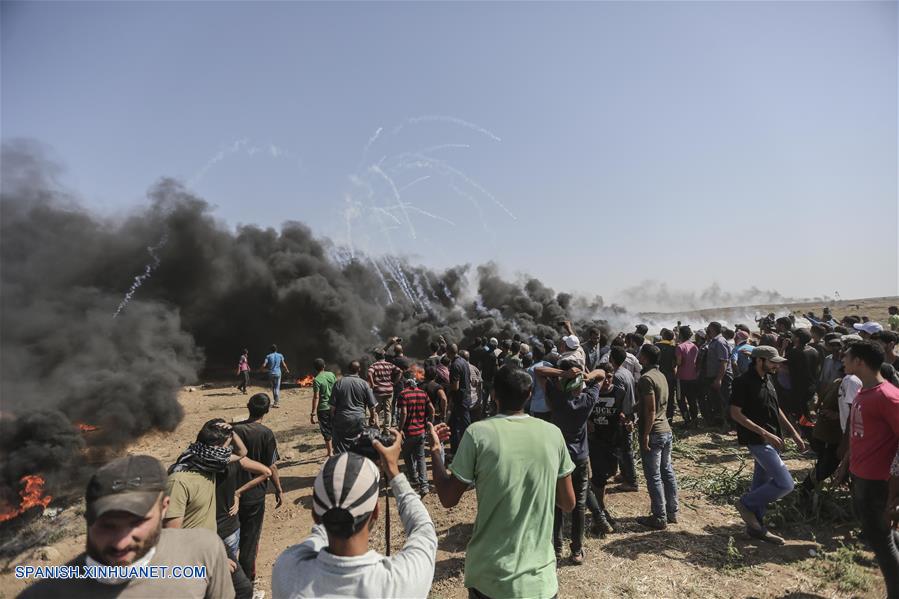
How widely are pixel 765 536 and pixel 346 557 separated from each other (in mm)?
5655

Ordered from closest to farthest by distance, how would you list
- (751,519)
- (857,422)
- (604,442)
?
(857,422) < (751,519) < (604,442)

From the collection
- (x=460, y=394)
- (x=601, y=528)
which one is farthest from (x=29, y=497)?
(x=601, y=528)

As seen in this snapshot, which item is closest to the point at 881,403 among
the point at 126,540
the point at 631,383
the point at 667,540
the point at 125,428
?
the point at 631,383

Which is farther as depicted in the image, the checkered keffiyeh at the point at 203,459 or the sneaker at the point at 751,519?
the sneaker at the point at 751,519

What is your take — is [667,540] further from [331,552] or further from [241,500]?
[331,552]

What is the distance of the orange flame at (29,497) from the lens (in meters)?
9.27

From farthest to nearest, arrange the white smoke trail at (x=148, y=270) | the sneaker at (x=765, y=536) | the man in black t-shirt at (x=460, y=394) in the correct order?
the white smoke trail at (x=148, y=270), the man in black t-shirt at (x=460, y=394), the sneaker at (x=765, y=536)

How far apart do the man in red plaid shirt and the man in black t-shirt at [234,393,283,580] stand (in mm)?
2466

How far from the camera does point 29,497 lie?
380 inches

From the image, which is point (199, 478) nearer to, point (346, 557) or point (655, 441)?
point (346, 557)

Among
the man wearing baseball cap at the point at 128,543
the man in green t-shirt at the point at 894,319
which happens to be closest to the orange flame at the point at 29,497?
the man wearing baseball cap at the point at 128,543

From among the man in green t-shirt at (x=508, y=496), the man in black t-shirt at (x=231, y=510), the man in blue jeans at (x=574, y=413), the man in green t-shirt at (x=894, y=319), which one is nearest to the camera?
the man in green t-shirt at (x=508, y=496)

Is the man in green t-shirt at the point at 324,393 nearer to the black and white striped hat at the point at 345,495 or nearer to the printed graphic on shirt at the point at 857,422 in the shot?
the black and white striped hat at the point at 345,495

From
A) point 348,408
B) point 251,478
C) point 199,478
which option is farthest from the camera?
point 348,408
